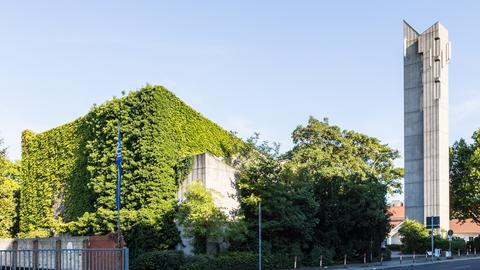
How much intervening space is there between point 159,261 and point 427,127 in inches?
1732

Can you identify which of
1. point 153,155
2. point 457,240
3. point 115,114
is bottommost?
point 457,240

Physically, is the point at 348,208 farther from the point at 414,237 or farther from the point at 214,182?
the point at 414,237

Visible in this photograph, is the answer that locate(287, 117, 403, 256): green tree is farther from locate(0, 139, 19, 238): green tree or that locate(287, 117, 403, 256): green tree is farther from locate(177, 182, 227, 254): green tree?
locate(0, 139, 19, 238): green tree

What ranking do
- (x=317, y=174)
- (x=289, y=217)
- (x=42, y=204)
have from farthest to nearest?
(x=42, y=204), (x=317, y=174), (x=289, y=217)

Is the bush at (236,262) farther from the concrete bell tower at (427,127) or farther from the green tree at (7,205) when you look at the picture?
the concrete bell tower at (427,127)

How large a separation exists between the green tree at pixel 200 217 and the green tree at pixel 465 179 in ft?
151

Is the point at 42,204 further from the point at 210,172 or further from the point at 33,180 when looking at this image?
the point at 210,172

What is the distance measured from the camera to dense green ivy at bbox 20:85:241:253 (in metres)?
34.3

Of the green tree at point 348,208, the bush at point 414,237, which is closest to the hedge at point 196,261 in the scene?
the green tree at point 348,208

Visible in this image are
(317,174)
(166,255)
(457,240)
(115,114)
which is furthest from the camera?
(457,240)

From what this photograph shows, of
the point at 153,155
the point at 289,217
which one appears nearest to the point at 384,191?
the point at 289,217

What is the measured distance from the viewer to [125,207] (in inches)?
1391

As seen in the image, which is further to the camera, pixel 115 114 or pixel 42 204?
pixel 42 204

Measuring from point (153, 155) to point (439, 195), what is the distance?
131 ft
